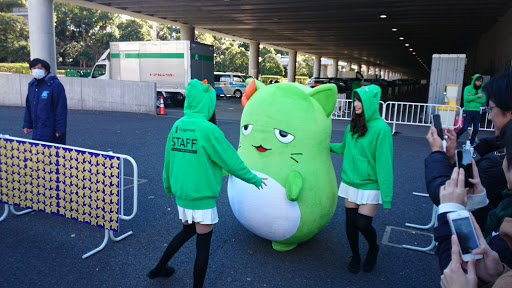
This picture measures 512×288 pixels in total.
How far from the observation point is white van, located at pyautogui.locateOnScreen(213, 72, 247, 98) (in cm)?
2681

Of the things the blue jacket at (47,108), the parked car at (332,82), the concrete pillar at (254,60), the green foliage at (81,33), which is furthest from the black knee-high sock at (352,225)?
the green foliage at (81,33)

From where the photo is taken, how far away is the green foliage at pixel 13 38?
104 ft

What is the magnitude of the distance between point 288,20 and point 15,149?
19456mm

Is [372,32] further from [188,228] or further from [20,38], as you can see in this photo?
[20,38]

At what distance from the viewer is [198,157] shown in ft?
9.94

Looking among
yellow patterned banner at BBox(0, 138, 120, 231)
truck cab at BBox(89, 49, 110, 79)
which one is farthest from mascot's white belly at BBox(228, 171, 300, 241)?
truck cab at BBox(89, 49, 110, 79)

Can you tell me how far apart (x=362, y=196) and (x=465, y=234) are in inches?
88.2

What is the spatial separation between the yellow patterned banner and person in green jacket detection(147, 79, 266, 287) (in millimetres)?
1184

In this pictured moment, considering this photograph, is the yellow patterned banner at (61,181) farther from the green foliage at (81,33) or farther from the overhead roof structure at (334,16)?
the green foliage at (81,33)

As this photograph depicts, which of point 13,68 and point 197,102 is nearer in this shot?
point 197,102

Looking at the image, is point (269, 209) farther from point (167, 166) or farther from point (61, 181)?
point (61, 181)

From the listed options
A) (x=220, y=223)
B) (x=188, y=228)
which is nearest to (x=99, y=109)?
(x=220, y=223)

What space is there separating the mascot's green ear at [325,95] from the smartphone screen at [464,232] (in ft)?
8.72

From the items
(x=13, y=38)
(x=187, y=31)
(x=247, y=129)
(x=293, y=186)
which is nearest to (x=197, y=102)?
Answer: (x=247, y=129)
